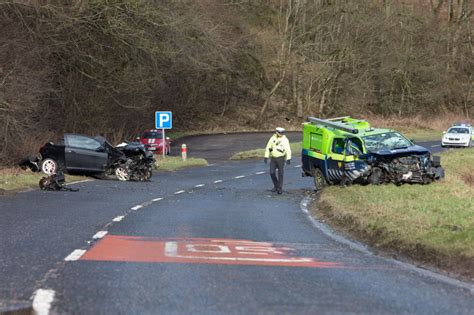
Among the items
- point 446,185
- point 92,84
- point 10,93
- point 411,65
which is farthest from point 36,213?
point 411,65

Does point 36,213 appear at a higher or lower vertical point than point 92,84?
lower

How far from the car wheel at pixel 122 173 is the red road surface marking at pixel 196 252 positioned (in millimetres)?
14597

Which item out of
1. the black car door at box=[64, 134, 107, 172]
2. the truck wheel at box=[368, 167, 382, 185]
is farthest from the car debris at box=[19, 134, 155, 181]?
the truck wheel at box=[368, 167, 382, 185]

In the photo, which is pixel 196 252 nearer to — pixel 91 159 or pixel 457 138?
pixel 91 159

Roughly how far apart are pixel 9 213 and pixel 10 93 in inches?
505

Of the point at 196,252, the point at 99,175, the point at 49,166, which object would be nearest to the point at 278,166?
the point at 99,175

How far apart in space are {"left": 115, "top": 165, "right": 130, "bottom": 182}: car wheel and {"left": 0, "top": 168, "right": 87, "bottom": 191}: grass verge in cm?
136

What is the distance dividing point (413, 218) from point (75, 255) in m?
5.67

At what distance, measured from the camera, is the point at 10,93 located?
2545 cm

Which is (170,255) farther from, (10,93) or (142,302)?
(10,93)

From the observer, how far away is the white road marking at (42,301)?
606 cm

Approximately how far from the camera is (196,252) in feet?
31.1

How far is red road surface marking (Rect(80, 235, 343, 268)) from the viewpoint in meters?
8.76

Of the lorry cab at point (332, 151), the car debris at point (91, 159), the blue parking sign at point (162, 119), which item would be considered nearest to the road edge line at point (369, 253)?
the lorry cab at point (332, 151)
